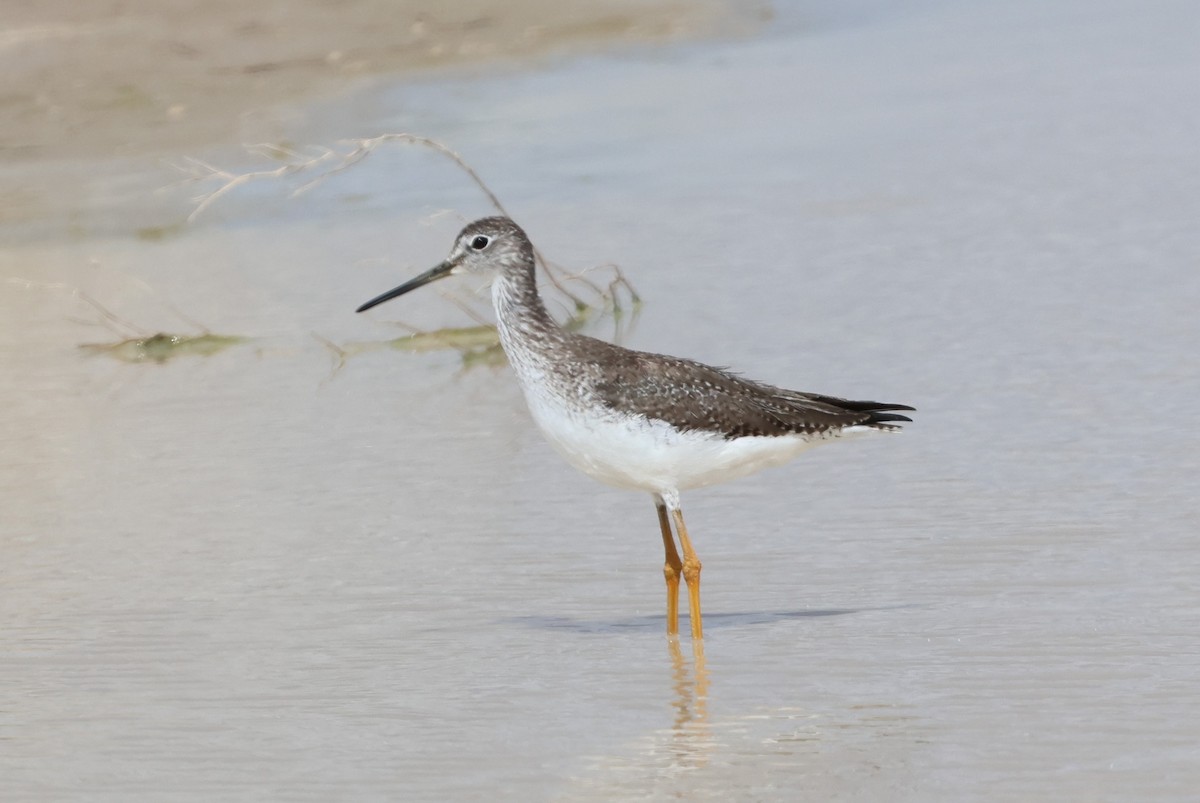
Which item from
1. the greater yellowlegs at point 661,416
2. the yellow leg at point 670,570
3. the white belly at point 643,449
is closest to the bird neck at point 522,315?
the greater yellowlegs at point 661,416

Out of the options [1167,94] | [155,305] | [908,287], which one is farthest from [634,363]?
[1167,94]

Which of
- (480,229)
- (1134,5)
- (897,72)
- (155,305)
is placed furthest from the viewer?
(1134,5)

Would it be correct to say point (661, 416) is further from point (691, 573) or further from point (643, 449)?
point (691, 573)

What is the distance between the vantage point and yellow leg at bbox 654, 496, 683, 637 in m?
6.67

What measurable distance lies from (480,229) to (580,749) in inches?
102

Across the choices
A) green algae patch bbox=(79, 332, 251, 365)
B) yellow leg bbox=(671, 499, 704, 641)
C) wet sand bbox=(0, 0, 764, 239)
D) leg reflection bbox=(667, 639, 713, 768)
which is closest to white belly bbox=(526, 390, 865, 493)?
yellow leg bbox=(671, 499, 704, 641)

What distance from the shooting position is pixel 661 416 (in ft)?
22.3

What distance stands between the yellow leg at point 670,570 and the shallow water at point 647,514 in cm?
14

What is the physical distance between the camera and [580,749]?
5496mm

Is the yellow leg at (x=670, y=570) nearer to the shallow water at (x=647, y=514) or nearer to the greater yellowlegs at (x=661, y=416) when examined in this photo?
the greater yellowlegs at (x=661, y=416)

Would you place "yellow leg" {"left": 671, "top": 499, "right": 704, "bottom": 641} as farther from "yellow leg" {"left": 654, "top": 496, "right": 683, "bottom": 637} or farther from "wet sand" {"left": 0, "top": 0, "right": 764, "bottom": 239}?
"wet sand" {"left": 0, "top": 0, "right": 764, "bottom": 239}

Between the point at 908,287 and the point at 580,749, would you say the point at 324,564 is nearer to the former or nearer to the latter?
the point at 580,749

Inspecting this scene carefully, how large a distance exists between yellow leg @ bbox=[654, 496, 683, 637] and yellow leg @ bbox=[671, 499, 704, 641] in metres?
0.05

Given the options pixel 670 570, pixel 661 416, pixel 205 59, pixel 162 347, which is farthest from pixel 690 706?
pixel 205 59
